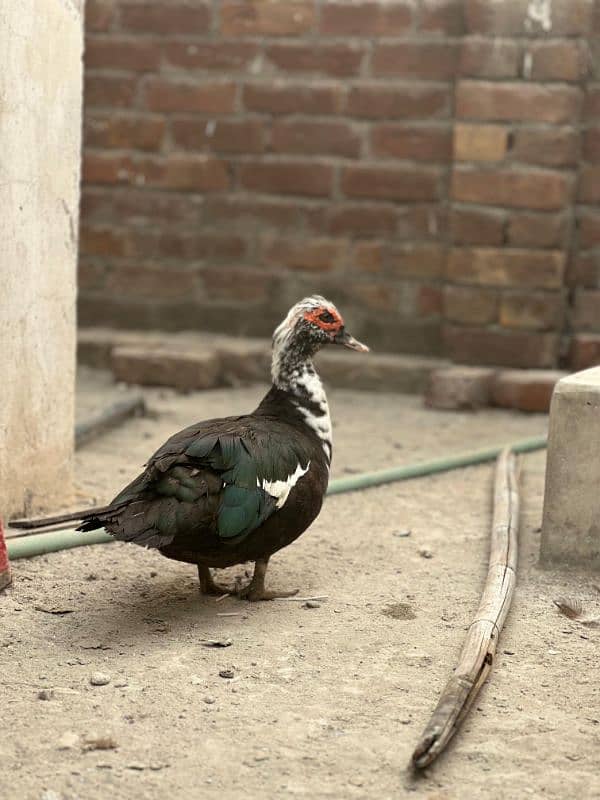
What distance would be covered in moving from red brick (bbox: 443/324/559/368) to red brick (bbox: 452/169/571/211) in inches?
Result: 27.5

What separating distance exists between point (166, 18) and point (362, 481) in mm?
3434

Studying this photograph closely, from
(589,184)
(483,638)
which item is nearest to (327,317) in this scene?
(483,638)

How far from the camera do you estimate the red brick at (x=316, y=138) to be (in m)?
6.69

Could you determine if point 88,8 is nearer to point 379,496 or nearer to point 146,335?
point 146,335

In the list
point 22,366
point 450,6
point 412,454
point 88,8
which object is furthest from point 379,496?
point 88,8

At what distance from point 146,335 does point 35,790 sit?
4.87 metres

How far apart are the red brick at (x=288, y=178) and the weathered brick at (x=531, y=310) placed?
1.22 meters

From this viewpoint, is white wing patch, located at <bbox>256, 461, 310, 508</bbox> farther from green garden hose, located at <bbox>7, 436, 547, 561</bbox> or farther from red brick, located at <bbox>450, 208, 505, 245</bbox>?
red brick, located at <bbox>450, 208, 505, 245</bbox>

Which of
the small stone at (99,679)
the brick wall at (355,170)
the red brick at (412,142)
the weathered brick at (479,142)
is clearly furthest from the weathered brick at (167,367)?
the small stone at (99,679)

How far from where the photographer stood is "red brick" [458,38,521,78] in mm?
6215

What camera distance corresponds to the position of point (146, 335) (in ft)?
23.1

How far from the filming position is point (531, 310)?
6438mm

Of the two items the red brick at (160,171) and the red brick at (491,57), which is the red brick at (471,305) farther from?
the red brick at (160,171)

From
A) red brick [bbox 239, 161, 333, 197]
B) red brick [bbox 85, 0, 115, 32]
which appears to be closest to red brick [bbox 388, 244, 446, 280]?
red brick [bbox 239, 161, 333, 197]
